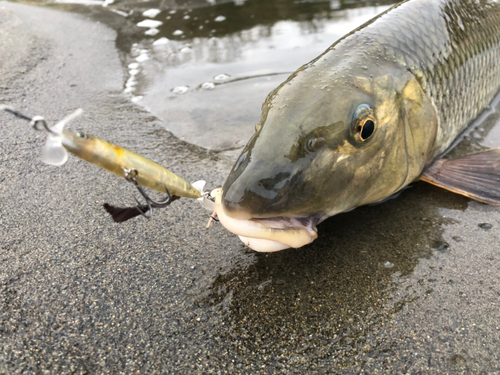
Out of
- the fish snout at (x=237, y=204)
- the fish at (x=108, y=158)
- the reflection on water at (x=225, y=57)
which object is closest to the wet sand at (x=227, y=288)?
the fish snout at (x=237, y=204)

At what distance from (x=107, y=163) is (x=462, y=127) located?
113 inches

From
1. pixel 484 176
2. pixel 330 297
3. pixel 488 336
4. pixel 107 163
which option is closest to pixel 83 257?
pixel 107 163

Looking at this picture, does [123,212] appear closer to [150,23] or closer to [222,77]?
[222,77]

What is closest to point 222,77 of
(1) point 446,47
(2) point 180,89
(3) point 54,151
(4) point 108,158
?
(2) point 180,89

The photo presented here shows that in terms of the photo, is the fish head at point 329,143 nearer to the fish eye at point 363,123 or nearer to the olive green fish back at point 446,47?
the fish eye at point 363,123

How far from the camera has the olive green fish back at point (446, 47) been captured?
2.51 m

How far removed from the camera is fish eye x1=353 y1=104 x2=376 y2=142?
2032 mm

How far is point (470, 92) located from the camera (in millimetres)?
3191

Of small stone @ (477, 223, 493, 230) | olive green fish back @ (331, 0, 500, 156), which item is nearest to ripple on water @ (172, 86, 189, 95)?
olive green fish back @ (331, 0, 500, 156)

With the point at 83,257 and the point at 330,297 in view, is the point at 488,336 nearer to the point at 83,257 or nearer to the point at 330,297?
the point at 330,297

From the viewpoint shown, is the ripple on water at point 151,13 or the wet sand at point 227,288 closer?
the wet sand at point 227,288

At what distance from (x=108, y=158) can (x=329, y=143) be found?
41.2 inches

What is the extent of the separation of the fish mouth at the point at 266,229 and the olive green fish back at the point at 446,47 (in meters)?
1.18

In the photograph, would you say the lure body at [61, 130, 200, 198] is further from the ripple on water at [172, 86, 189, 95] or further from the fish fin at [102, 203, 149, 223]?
the ripple on water at [172, 86, 189, 95]
